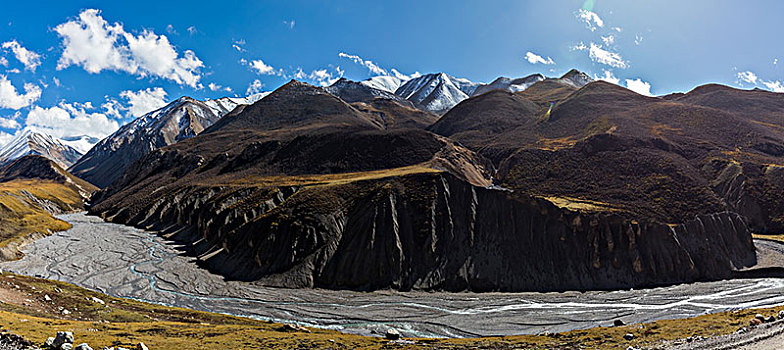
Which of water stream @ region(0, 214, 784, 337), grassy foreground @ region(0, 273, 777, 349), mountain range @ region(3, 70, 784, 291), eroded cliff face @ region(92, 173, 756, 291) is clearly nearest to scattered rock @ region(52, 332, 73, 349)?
grassy foreground @ region(0, 273, 777, 349)

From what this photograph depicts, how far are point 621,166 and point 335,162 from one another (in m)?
88.0

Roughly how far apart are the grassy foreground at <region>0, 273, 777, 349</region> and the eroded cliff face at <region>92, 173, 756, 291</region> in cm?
2240

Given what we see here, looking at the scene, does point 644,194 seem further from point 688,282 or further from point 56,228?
point 56,228

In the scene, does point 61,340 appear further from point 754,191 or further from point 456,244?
point 754,191

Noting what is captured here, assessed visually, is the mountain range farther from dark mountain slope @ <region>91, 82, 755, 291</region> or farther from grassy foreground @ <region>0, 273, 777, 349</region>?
grassy foreground @ <region>0, 273, 777, 349</region>

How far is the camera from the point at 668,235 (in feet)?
234

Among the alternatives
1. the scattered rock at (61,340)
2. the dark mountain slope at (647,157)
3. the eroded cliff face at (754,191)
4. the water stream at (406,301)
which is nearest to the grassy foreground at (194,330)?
the scattered rock at (61,340)

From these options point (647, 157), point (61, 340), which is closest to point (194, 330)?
point (61, 340)

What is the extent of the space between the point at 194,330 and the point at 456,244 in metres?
44.2

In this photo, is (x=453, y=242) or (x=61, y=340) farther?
(x=453, y=242)

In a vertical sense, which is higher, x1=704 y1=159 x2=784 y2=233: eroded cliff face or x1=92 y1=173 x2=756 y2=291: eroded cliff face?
x1=704 y1=159 x2=784 y2=233: eroded cliff face

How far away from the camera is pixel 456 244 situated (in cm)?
6881

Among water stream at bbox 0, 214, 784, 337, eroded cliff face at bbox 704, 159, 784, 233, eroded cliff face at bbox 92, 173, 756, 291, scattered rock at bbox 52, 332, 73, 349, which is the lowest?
water stream at bbox 0, 214, 784, 337

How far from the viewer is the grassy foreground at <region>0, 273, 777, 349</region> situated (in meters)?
28.6
